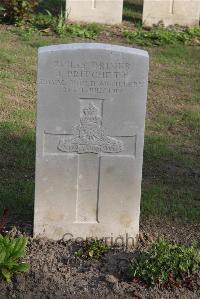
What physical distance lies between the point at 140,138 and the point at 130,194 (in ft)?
1.42

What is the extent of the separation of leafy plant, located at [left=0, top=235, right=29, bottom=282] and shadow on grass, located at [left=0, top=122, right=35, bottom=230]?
77 cm

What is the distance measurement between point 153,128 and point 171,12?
471cm

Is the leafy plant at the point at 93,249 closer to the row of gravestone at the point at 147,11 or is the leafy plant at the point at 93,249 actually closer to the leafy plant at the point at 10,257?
the leafy plant at the point at 10,257

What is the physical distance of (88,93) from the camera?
5062 mm

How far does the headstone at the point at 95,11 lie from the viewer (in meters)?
11.9

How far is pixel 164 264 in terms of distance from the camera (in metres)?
4.79

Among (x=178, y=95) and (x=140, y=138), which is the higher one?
(x=140, y=138)

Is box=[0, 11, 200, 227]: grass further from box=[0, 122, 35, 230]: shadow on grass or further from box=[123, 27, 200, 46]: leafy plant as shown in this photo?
box=[123, 27, 200, 46]: leafy plant

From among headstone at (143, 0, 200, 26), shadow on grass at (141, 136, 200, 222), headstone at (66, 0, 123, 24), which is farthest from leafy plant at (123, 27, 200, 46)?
shadow on grass at (141, 136, 200, 222)

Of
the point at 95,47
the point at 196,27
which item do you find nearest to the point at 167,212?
the point at 95,47

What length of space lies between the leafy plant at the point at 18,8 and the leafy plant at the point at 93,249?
6.94 m

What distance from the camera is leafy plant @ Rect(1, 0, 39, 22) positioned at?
11.5 m

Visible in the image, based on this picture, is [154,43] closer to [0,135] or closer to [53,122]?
[0,135]

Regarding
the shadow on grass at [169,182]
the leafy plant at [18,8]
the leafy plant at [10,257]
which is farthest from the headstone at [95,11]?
the leafy plant at [10,257]
